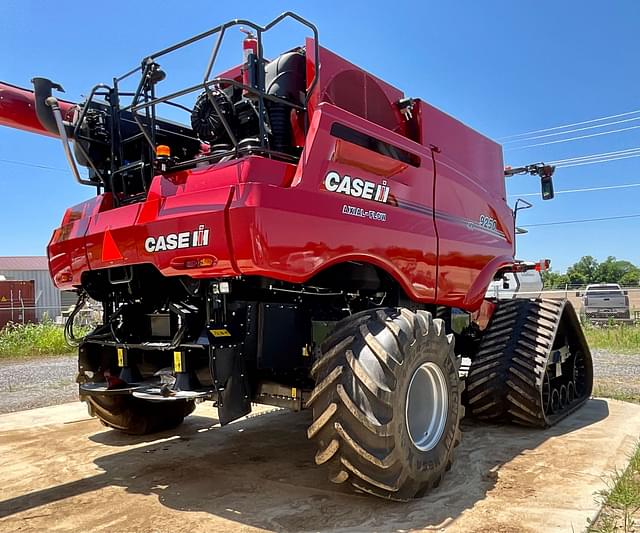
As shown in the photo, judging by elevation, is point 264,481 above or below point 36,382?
below

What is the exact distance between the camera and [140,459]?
5086 mm

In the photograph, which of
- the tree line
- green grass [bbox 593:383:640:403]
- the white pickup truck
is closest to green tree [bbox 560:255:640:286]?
the tree line

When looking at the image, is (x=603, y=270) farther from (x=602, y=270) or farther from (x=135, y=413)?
(x=135, y=413)

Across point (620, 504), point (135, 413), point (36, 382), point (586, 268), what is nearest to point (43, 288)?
point (36, 382)

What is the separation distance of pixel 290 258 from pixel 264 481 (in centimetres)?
181

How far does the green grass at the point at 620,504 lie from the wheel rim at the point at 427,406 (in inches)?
43.9

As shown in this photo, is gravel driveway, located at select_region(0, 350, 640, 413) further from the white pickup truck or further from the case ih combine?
the white pickup truck

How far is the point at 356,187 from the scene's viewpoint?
14.1ft

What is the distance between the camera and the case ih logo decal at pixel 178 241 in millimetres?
3730

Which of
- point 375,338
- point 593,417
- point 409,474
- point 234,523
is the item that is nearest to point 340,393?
point 375,338

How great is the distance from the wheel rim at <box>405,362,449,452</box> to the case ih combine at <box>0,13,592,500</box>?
0.01 meters

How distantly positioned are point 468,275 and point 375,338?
223 cm

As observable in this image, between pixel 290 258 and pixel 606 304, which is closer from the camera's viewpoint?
pixel 290 258

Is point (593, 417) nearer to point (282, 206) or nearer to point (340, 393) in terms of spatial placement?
point (340, 393)
